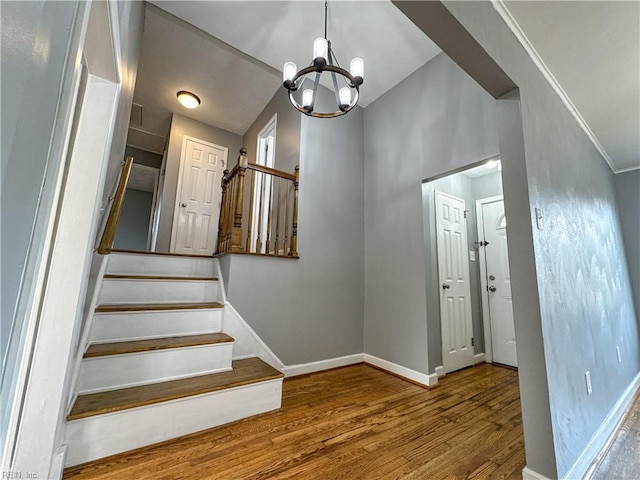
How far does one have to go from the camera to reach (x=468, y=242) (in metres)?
3.38

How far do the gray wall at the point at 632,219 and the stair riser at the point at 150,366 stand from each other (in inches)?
181

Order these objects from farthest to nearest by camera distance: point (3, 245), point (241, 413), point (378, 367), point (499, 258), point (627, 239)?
point (499, 258)
point (627, 239)
point (378, 367)
point (241, 413)
point (3, 245)

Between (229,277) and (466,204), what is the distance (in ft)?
10.2

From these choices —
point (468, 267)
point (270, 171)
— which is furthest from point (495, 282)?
point (270, 171)

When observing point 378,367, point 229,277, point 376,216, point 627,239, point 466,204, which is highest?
point 466,204

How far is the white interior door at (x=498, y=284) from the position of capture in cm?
312

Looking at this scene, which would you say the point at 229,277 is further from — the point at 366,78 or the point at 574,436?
the point at 366,78

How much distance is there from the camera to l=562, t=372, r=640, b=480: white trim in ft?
4.29

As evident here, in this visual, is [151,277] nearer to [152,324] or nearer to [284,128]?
[152,324]

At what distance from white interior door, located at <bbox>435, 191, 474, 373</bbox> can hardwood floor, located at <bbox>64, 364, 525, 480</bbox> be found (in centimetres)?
61

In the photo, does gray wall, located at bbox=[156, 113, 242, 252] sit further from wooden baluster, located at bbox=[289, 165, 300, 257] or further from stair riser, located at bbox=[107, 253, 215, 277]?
wooden baluster, located at bbox=[289, 165, 300, 257]

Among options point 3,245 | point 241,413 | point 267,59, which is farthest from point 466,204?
point 3,245

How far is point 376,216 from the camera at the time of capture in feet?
10.5

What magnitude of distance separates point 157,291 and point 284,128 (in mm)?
2466
